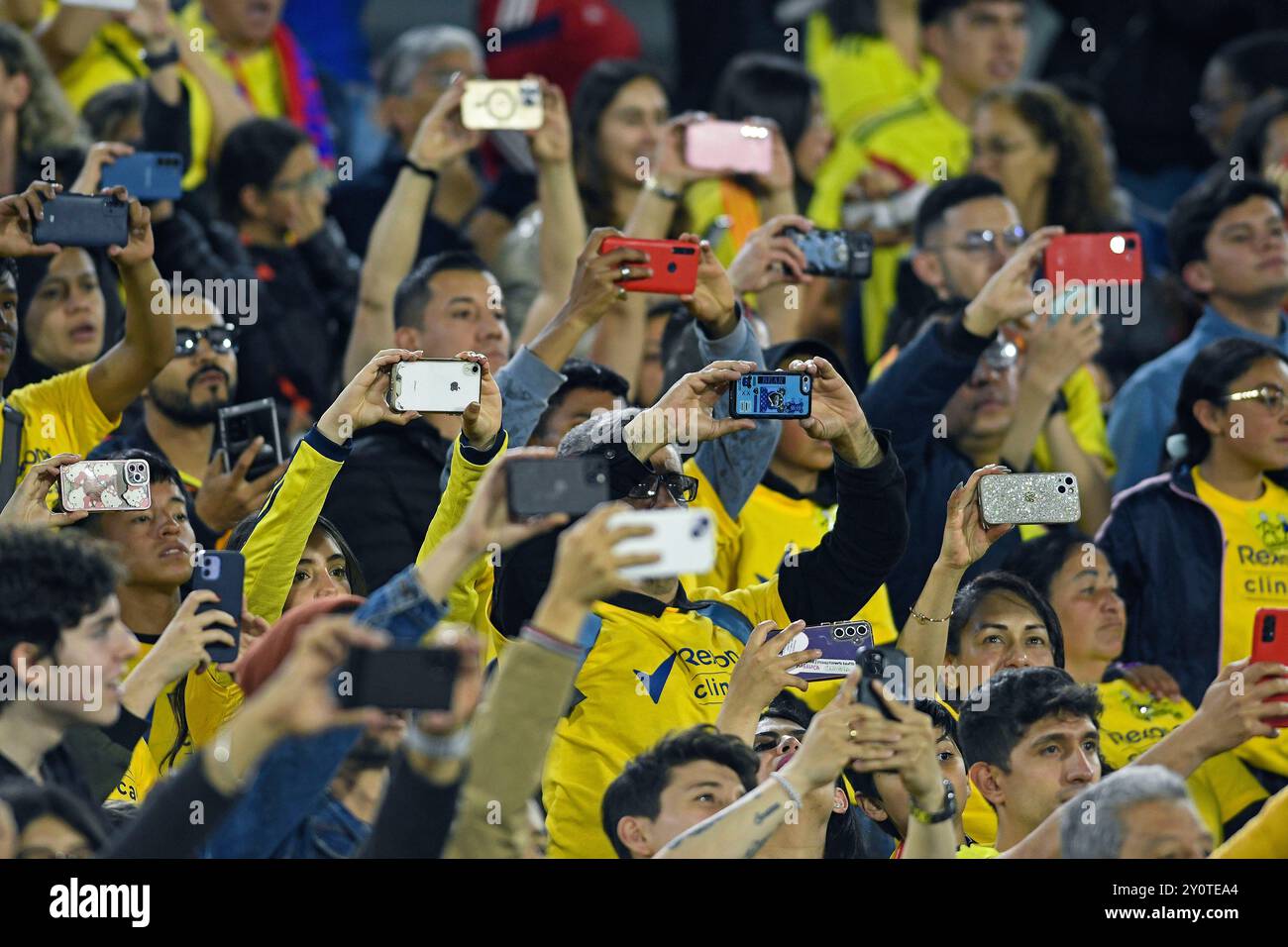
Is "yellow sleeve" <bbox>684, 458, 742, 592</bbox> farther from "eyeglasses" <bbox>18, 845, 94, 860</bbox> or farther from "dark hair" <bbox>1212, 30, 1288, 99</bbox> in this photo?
"dark hair" <bbox>1212, 30, 1288, 99</bbox>

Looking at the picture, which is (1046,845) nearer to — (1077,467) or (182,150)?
(1077,467)

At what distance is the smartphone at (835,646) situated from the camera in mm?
5027

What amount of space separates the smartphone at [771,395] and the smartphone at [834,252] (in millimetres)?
1261

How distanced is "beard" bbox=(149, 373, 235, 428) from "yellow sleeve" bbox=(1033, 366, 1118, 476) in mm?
2643

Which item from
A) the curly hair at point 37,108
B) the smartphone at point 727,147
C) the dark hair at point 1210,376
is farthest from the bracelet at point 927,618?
the curly hair at point 37,108

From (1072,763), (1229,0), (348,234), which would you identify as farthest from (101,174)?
(1229,0)

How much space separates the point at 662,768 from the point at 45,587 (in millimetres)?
1271

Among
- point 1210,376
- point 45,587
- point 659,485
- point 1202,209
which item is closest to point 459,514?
point 659,485

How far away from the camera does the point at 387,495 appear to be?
5.97 meters

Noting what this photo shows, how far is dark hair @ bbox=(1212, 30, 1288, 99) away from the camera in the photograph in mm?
9047

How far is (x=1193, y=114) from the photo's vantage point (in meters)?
9.22

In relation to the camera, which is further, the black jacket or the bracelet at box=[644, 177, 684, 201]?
the bracelet at box=[644, 177, 684, 201]

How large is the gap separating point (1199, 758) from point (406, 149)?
4.07 m

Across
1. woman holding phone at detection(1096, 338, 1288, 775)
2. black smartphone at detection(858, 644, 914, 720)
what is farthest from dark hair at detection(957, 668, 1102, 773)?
woman holding phone at detection(1096, 338, 1288, 775)
